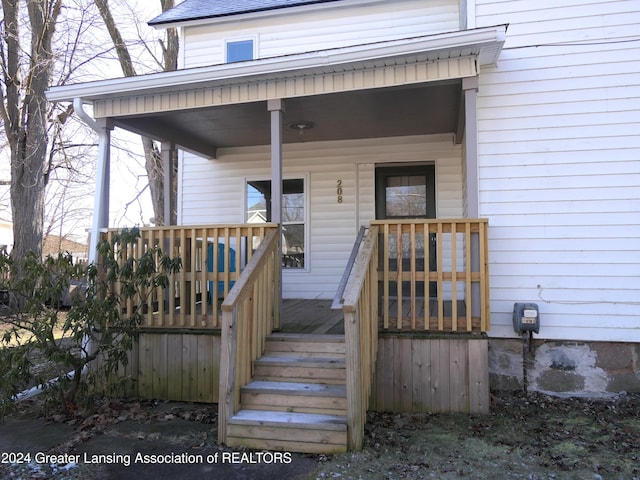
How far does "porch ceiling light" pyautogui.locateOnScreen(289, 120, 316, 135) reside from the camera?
621 centimetres

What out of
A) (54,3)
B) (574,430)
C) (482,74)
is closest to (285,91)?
(482,74)

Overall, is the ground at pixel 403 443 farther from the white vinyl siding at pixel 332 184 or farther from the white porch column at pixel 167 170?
the white porch column at pixel 167 170

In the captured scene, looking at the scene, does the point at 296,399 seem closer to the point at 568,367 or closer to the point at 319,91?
the point at 568,367

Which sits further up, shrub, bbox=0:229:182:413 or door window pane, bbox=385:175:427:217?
door window pane, bbox=385:175:427:217

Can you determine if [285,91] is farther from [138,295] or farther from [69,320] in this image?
[69,320]

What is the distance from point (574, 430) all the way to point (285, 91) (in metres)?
4.16

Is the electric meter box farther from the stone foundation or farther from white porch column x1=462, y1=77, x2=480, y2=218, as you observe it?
white porch column x1=462, y1=77, x2=480, y2=218

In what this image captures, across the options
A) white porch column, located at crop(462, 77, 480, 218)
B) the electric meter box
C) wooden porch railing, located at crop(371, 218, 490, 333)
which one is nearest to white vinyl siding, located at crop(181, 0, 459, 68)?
white porch column, located at crop(462, 77, 480, 218)

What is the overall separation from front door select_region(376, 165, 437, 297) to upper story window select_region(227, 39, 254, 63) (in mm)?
2811

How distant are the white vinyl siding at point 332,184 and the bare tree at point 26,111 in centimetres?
575

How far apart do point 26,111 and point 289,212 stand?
7.51m

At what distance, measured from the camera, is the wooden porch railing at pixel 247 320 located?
3629 mm

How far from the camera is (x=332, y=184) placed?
7.20 metres

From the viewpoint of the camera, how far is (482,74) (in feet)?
16.7
